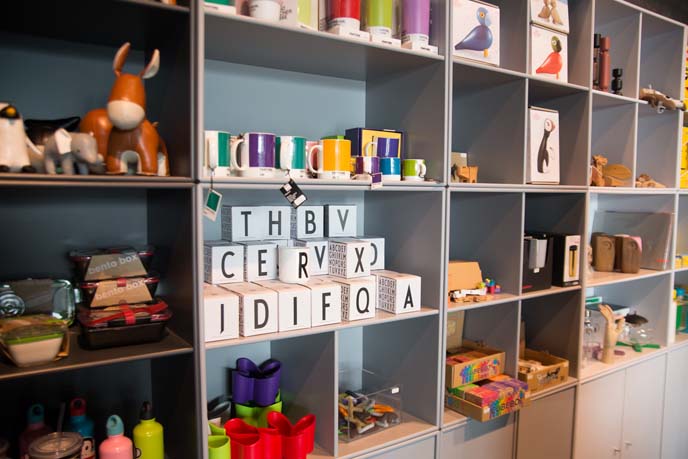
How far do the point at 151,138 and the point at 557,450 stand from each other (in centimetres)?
214

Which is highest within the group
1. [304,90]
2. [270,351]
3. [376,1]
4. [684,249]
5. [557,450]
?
[376,1]

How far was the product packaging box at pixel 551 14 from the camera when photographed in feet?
6.66

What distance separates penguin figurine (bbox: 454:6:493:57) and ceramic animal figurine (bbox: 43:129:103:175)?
127cm

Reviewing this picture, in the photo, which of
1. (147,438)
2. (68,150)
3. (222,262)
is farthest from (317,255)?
(68,150)

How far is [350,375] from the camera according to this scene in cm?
210

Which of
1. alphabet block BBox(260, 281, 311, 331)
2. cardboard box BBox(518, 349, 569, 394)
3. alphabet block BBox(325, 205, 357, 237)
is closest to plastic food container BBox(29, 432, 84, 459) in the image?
alphabet block BBox(260, 281, 311, 331)

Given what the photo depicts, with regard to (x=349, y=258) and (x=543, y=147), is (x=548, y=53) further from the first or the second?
(x=349, y=258)

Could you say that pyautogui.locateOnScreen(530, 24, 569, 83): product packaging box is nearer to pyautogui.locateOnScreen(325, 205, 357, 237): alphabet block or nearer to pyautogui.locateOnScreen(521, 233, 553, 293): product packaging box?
pyautogui.locateOnScreen(521, 233, 553, 293): product packaging box

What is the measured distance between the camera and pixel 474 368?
199cm

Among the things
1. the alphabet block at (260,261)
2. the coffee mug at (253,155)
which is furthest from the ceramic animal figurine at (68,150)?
the alphabet block at (260,261)

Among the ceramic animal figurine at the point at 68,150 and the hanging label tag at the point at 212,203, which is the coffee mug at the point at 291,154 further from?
the ceramic animal figurine at the point at 68,150

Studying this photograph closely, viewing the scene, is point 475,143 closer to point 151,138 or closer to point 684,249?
point 151,138

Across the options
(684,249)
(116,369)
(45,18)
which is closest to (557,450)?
(684,249)

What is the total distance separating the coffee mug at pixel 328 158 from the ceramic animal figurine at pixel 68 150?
640mm
